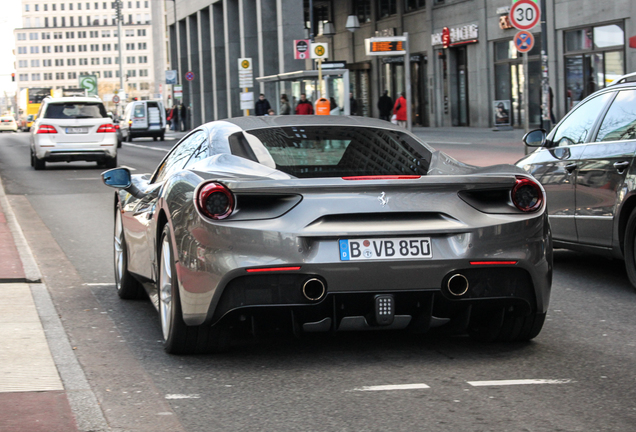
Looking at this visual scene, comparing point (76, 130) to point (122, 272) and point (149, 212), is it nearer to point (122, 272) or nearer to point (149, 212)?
point (122, 272)

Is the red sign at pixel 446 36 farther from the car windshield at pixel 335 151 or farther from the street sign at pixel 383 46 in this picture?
the car windshield at pixel 335 151

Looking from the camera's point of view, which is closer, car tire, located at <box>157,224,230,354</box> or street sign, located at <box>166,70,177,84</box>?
car tire, located at <box>157,224,230,354</box>

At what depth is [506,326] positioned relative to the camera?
216 inches

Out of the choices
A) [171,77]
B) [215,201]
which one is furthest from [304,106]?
[171,77]

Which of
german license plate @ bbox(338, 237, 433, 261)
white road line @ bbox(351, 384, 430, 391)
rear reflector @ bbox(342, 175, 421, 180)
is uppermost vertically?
rear reflector @ bbox(342, 175, 421, 180)

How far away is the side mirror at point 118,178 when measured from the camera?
21.5 ft

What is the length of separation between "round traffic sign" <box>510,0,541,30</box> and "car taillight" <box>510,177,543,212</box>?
11.9m

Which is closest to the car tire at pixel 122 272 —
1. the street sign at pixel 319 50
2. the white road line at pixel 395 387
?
the white road line at pixel 395 387

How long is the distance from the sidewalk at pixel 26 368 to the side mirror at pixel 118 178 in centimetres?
96

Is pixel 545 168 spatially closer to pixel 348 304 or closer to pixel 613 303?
pixel 613 303

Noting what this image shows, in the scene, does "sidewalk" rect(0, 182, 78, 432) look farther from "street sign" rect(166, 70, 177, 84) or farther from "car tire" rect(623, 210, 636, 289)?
"street sign" rect(166, 70, 177, 84)

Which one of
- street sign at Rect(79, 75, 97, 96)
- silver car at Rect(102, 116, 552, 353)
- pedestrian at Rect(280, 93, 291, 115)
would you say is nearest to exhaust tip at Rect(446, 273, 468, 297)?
silver car at Rect(102, 116, 552, 353)

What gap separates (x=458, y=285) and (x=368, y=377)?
616 mm

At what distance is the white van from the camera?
1937 inches
